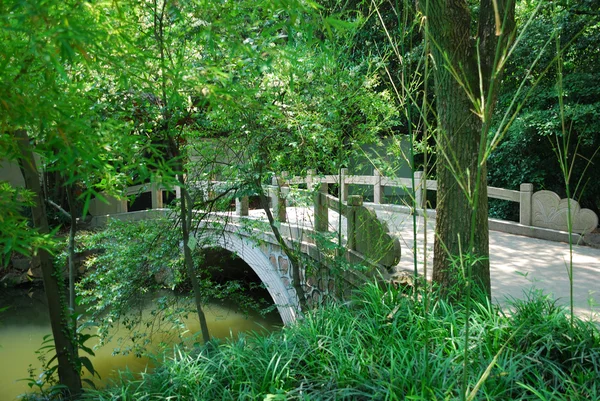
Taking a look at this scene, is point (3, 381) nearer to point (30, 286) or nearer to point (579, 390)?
point (30, 286)

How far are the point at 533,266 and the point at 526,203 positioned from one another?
219 cm

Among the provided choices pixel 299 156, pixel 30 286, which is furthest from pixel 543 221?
pixel 30 286

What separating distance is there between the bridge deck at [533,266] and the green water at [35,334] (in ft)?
8.35

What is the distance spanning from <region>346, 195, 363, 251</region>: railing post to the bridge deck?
37cm

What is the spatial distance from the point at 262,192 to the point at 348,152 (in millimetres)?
864

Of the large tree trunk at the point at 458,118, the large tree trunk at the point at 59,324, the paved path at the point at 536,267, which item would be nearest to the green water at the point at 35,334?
the large tree trunk at the point at 59,324

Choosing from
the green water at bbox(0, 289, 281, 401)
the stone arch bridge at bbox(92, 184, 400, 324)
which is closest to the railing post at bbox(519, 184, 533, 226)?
the stone arch bridge at bbox(92, 184, 400, 324)

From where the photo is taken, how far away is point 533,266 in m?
5.93

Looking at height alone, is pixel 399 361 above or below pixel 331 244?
below

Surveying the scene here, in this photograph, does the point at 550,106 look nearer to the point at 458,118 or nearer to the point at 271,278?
the point at 271,278

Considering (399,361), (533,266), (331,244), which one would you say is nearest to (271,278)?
(331,244)

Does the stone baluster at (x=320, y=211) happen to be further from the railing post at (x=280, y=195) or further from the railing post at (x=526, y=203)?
the railing post at (x=526, y=203)

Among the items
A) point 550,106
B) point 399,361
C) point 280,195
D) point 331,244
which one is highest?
point 550,106

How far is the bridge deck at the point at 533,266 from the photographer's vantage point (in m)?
4.85
